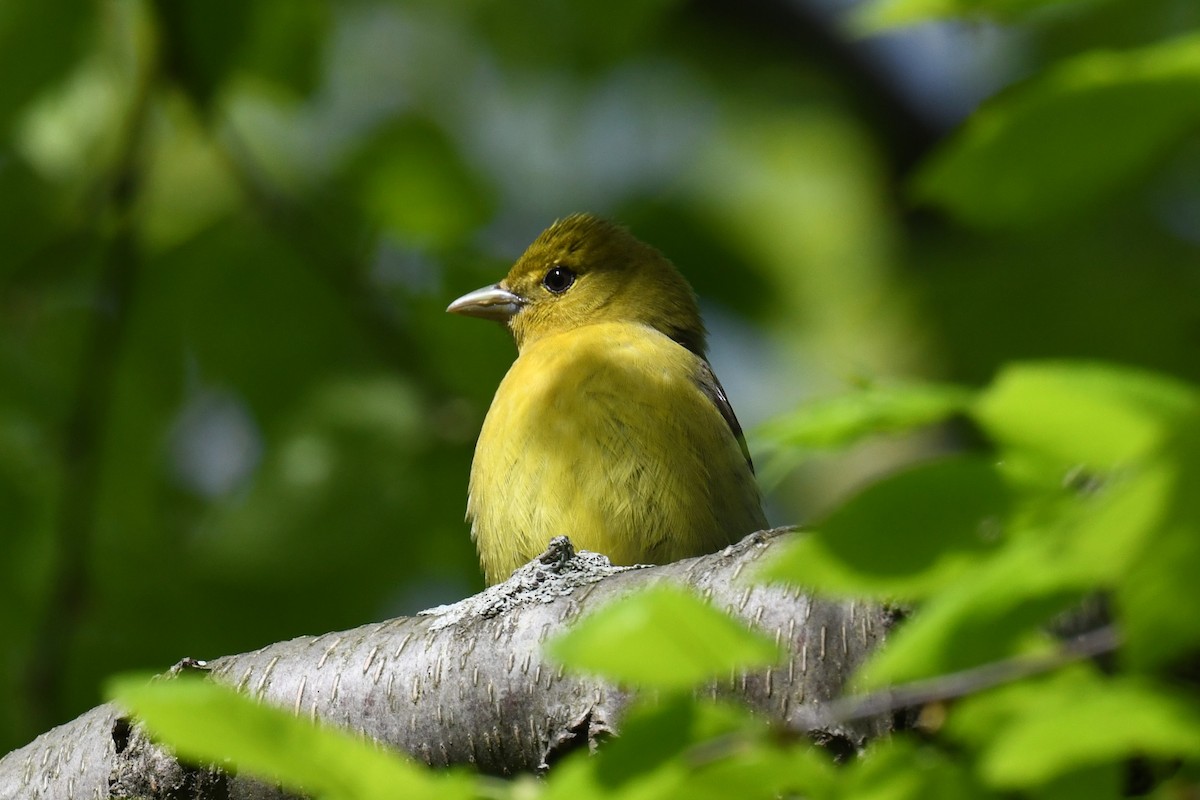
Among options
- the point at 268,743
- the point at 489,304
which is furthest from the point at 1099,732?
the point at 489,304

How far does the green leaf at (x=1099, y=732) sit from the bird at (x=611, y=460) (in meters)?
4.17

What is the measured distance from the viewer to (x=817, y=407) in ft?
5.57

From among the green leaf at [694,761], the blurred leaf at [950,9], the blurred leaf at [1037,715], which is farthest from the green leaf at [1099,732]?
the blurred leaf at [950,9]

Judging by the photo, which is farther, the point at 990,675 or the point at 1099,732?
the point at 990,675

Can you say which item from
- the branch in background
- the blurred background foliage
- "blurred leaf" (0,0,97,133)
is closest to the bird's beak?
the blurred background foliage

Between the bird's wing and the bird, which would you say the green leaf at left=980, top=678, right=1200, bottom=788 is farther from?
the bird's wing

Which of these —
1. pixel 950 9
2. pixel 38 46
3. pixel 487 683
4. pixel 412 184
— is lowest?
pixel 487 683

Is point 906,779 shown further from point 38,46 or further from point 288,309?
point 288,309

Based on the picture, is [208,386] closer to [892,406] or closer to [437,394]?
[437,394]

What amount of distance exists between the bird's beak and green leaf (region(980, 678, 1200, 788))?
17.5ft

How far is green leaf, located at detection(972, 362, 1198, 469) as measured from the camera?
4.15 feet

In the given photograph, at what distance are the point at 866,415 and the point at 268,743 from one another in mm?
711

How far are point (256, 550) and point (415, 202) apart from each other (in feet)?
5.16

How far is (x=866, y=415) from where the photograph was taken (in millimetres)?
1601
